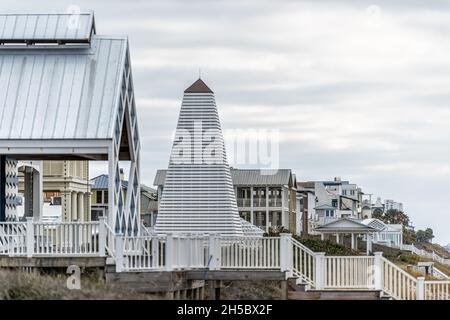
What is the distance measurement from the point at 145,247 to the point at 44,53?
671 cm

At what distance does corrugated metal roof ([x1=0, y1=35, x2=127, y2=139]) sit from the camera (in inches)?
1677

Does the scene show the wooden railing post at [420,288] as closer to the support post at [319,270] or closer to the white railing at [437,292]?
the white railing at [437,292]

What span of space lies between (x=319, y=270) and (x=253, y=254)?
193 centimetres

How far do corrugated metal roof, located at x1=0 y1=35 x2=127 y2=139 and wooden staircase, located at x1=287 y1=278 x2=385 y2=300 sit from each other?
21.5 ft

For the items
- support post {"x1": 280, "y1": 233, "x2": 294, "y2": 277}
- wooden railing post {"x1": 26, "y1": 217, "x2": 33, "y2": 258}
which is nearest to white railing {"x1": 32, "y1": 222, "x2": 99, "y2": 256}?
wooden railing post {"x1": 26, "y1": 217, "x2": 33, "y2": 258}

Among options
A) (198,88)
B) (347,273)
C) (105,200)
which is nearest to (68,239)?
(347,273)

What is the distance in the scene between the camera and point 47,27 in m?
45.6

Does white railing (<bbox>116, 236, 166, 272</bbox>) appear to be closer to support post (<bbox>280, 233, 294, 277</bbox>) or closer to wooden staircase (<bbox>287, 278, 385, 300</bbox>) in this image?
support post (<bbox>280, 233, 294, 277</bbox>)

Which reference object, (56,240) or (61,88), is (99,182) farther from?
(56,240)

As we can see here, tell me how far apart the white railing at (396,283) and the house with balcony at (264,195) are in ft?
350

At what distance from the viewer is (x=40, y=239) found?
1658 inches
